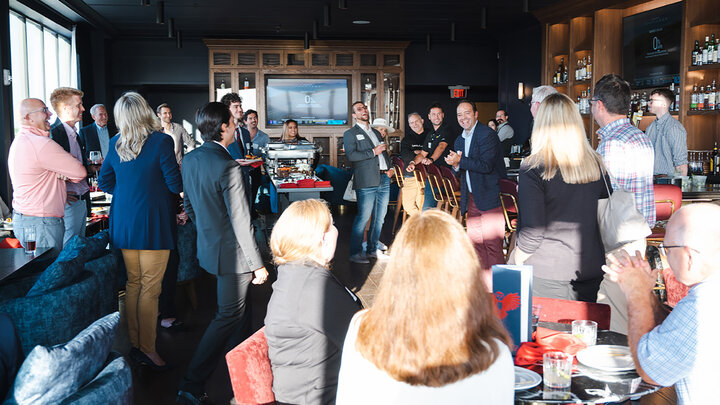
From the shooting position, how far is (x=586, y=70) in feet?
29.2

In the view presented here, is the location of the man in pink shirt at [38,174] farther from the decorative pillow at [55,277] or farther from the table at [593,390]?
the table at [593,390]

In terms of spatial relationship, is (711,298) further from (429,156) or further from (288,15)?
(288,15)

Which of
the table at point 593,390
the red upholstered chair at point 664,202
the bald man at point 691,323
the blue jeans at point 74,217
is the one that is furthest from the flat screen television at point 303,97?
the bald man at point 691,323

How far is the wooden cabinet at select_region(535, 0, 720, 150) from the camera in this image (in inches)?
273

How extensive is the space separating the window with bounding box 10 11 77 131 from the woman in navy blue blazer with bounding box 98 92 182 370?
3.67 m

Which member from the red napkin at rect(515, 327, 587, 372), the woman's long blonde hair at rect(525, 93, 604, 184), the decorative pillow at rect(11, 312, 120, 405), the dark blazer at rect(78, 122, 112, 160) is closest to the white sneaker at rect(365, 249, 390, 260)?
the dark blazer at rect(78, 122, 112, 160)

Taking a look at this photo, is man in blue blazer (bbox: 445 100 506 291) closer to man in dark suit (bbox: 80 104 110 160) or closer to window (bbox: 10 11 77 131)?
man in dark suit (bbox: 80 104 110 160)

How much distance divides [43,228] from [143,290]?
868 mm

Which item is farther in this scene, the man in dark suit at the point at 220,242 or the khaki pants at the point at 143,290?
the khaki pants at the point at 143,290

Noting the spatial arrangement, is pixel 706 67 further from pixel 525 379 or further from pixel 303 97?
pixel 303 97

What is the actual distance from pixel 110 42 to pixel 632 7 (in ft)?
30.6

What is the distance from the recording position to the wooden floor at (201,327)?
137 inches

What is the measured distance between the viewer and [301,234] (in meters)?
2.20

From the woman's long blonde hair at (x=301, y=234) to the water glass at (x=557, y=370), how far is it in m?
0.84
